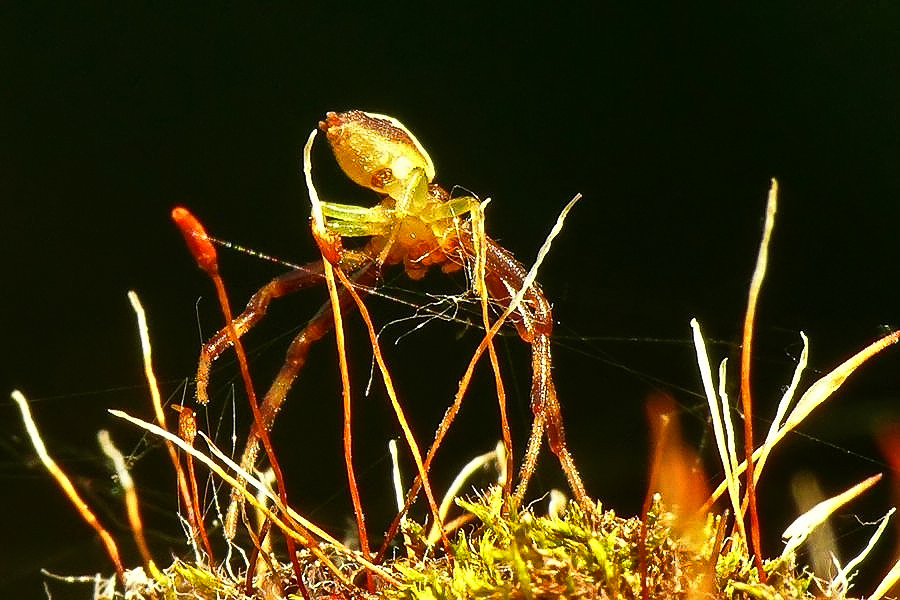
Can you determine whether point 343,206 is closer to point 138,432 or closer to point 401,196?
point 401,196

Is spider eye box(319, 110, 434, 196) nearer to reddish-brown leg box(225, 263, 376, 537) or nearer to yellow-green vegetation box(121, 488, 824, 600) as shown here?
reddish-brown leg box(225, 263, 376, 537)

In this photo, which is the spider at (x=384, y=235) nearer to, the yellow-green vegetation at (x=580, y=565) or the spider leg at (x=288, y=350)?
the spider leg at (x=288, y=350)

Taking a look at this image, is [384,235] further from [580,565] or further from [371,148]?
[580,565]

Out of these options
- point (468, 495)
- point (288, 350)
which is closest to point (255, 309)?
point (288, 350)

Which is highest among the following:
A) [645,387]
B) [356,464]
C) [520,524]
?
[520,524]

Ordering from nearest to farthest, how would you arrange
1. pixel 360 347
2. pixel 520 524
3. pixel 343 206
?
pixel 520 524 → pixel 343 206 → pixel 360 347

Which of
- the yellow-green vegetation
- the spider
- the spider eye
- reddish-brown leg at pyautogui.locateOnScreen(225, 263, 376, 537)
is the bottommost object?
the yellow-green vegetation

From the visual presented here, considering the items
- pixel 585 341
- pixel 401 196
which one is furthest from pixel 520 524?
pixel 585 341

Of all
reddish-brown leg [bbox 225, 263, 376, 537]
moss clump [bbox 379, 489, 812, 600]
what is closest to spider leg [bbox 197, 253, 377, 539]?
reddish-brown leg [bbox 225, 263, 376, 537]
